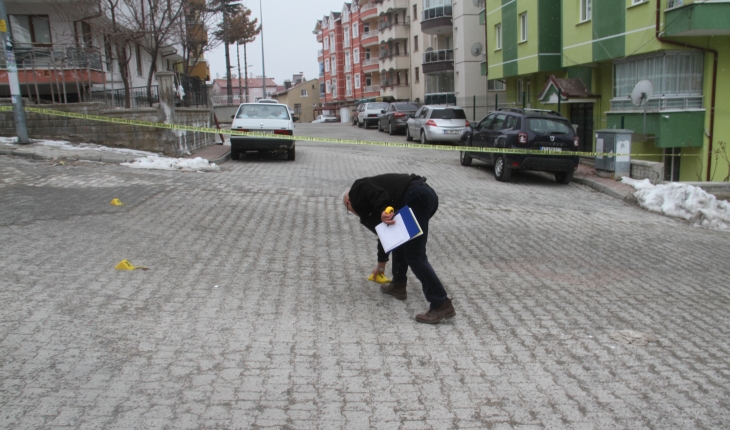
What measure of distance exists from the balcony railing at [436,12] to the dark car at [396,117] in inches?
562

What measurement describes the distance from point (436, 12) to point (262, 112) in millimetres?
29400

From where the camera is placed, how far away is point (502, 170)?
14.2m

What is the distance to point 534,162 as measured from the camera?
1363 centimetres

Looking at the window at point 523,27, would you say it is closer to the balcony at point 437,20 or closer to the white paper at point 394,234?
the balcony at point 437,20

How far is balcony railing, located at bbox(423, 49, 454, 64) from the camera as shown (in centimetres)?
4250

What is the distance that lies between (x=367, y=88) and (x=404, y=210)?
6585 cm

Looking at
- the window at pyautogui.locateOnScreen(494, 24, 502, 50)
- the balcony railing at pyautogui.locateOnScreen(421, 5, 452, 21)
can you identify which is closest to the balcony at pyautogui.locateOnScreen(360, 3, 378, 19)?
the balcony railing at pyautogui.locateOnScreen(421, 5, 452, 21)

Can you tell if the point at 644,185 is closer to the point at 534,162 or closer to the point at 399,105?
the point at 534,162

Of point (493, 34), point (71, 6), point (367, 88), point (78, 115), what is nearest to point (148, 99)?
point (78, 115)

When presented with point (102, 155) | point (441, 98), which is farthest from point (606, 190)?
point (441, 98)

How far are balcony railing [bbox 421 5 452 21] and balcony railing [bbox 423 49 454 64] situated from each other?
2446mm

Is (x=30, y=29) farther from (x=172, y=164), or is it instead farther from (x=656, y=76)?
(x=656, y=76)

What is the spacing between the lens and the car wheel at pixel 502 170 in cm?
1402

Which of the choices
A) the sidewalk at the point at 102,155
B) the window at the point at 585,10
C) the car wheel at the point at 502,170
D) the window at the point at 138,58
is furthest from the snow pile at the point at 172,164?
the window at the point at 585,10
